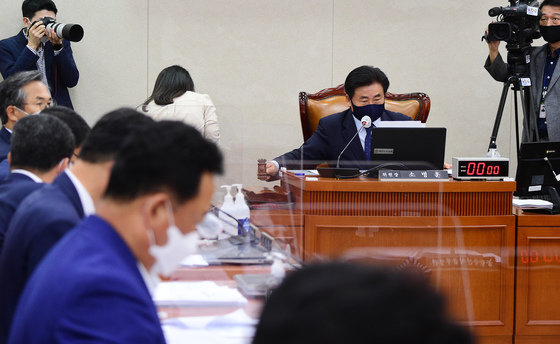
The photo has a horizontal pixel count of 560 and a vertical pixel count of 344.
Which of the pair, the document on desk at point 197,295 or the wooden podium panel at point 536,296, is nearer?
the document on desk at point 197,295

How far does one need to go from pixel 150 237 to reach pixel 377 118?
2500 millimetres

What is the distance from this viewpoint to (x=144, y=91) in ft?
16.2

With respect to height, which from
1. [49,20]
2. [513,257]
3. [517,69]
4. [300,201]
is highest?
[49,20]

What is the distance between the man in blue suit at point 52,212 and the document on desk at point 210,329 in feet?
0.87

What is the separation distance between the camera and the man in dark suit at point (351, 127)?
3.26m

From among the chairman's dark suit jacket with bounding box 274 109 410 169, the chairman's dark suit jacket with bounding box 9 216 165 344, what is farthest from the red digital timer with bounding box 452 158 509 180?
the chairman's dark suit jacket with bounding box 9 216 165 344

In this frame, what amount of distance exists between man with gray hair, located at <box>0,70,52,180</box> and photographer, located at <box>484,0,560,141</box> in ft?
8.02

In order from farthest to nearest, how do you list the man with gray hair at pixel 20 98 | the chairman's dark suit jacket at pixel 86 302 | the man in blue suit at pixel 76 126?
the man with gray hair at pixel 20 98 < the man in blue suit at pixel 76 126 < the chairman's dark suit jacket at pixel 86 302

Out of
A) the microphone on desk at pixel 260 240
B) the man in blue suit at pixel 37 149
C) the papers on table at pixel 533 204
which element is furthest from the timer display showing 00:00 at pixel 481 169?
the man in blue suit at pixel 37 149

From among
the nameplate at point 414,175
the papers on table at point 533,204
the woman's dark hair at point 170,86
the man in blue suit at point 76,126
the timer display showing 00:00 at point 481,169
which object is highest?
the woman's dark hair at point 170,86

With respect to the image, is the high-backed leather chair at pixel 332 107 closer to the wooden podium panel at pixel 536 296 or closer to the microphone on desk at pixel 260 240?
the wooden podium panel at pixel 536 296

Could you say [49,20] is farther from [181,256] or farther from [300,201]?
[181,256]

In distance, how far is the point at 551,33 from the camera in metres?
3.82

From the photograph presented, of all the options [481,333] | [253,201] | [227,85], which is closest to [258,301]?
[253,201]
